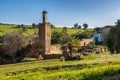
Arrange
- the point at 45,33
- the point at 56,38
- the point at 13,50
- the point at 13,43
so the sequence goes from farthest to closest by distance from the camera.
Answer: the point at 56,38 → the point at 45,33 → the point at 13,43 → the point at 13,50

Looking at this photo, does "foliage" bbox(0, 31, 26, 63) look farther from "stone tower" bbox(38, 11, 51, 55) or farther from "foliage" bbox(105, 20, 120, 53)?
"foliage" bbox(105, 20, 120, 53)

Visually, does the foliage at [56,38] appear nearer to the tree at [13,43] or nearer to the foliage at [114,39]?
the tree at [13,43]

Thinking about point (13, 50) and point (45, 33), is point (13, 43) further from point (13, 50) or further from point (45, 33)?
point (45, 33)

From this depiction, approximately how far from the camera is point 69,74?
88.3ft

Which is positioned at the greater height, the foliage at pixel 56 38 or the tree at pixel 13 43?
the foliage at pixel 56 38

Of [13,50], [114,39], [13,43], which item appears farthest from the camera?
[13,43]

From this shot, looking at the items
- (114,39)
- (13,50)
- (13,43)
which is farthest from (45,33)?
(114,39)

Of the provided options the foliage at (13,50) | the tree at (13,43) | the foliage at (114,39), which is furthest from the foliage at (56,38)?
the foliage at (114,39)

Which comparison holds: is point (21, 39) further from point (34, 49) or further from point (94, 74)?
point (94, 74)

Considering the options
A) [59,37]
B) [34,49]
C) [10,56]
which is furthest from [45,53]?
[59,37]

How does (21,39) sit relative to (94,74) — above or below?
above

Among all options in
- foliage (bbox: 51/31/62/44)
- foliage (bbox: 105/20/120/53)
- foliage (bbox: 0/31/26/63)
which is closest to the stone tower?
foliage (bbox: 0/31/26/63)

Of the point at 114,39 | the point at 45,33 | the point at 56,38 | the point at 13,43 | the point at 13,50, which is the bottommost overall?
the point at 13,50

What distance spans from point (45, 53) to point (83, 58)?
11.8 meters
